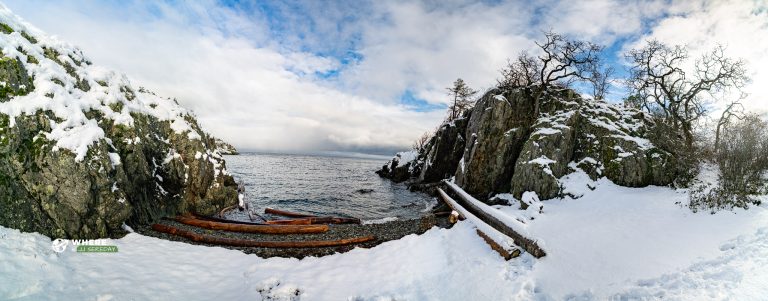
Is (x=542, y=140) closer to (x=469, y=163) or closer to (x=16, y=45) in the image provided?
(x=469, y=163)

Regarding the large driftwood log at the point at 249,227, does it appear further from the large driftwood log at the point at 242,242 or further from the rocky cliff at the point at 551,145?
the rocky cliff at the point at 551,145

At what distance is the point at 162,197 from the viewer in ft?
48.8

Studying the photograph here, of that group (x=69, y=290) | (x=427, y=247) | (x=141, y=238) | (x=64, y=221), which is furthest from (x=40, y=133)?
(x=427, y=247)

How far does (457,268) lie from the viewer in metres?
9.90

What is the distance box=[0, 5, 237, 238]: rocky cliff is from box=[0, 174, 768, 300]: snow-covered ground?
4.17 feet

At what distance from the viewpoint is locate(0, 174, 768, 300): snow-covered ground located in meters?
6.78

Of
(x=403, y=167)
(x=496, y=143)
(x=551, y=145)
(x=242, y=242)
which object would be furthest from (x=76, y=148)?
(x=403, y=167)

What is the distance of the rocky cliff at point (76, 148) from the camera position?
948 centimetres

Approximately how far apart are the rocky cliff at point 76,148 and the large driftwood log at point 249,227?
157 centimetres

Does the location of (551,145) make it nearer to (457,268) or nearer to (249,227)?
(457,268)

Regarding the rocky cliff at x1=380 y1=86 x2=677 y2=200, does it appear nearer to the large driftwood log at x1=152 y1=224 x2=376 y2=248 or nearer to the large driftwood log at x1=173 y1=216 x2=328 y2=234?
the large driftwood log at x1=152 y1=224 x2=376 y2=248

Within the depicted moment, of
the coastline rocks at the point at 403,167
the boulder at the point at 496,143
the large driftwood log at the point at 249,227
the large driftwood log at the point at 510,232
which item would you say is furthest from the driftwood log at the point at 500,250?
the coastline rocks at the point at 403,167

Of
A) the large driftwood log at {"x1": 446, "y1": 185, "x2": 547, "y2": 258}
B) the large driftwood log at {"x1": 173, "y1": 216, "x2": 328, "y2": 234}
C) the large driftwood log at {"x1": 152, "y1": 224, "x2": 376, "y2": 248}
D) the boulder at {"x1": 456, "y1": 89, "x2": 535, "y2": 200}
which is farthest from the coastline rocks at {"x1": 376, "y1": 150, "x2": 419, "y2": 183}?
the large driftwood log at {"x1": 152, "y1": 224, "x2": 376, "y2": 248}

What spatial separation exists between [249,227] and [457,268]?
978 cm
